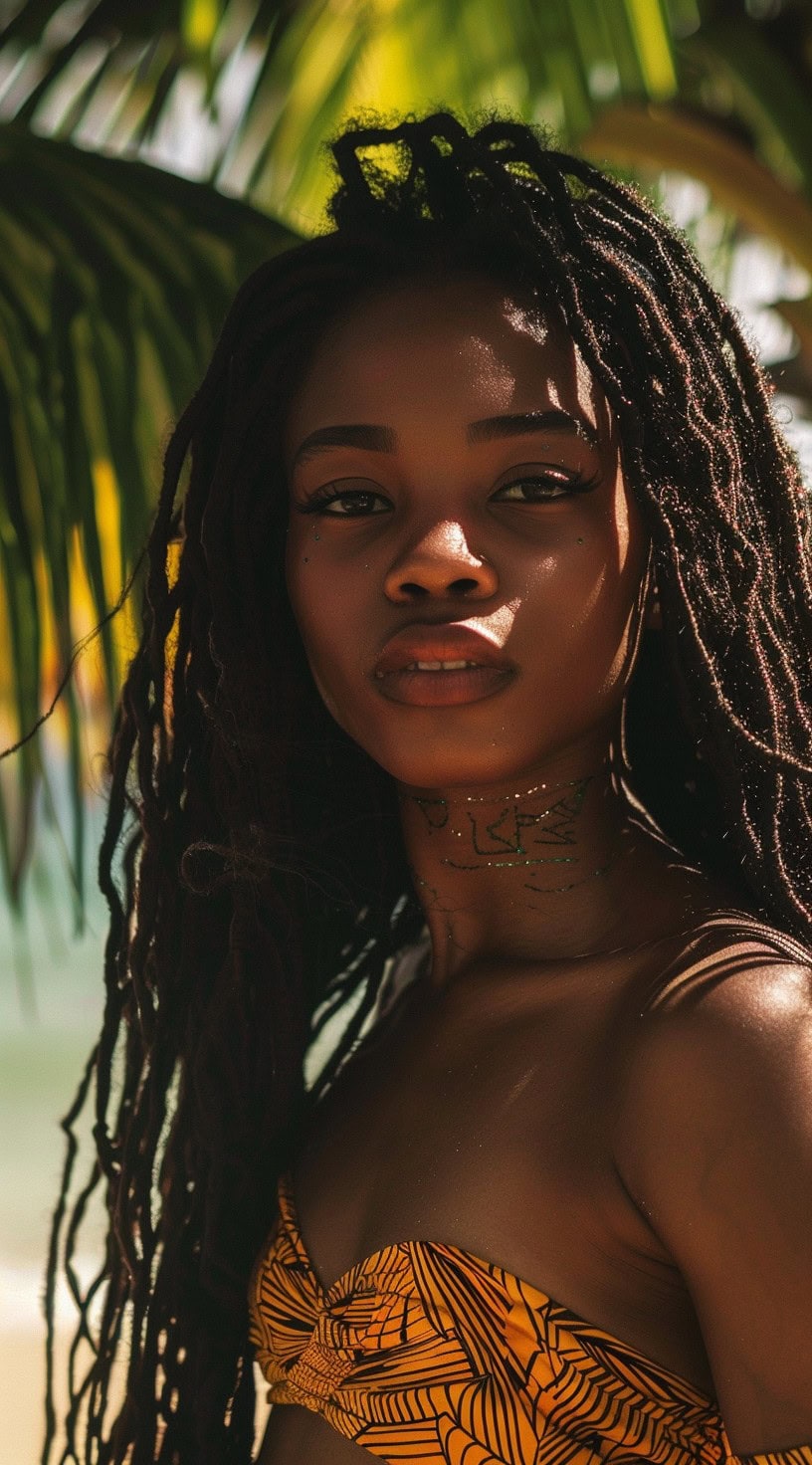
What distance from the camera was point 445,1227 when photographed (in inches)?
64.3

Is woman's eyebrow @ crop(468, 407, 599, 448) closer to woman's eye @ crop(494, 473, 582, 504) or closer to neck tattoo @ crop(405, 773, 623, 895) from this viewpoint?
woman's eye @ crop(494, 473, 582, 504)

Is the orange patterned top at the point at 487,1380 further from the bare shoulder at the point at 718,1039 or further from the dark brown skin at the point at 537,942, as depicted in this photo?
the bare shoulder at the point at 718,1039

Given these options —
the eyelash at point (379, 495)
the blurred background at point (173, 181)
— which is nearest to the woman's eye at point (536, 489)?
the eyelash at point (379, 495)

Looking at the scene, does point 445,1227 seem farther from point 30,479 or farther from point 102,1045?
point 30,479

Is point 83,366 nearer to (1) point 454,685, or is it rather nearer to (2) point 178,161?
(2) point 178,161

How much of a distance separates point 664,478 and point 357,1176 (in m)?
0.83

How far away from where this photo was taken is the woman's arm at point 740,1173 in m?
1.37

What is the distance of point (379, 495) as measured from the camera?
1811 millimetres

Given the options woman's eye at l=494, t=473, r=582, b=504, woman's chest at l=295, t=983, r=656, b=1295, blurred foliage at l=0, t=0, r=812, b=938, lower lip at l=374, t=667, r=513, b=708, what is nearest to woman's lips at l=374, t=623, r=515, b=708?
lower lip at l=374, t=667, r=513, b=708

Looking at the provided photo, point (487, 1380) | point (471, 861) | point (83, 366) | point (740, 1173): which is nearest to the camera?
point (740, 1173)

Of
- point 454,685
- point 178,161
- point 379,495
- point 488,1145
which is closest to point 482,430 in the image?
point 379,495

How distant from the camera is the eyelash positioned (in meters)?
1.73

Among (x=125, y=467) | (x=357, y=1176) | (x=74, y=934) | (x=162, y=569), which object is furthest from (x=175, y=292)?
(x=357, y=1176)

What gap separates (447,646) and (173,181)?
112cm
